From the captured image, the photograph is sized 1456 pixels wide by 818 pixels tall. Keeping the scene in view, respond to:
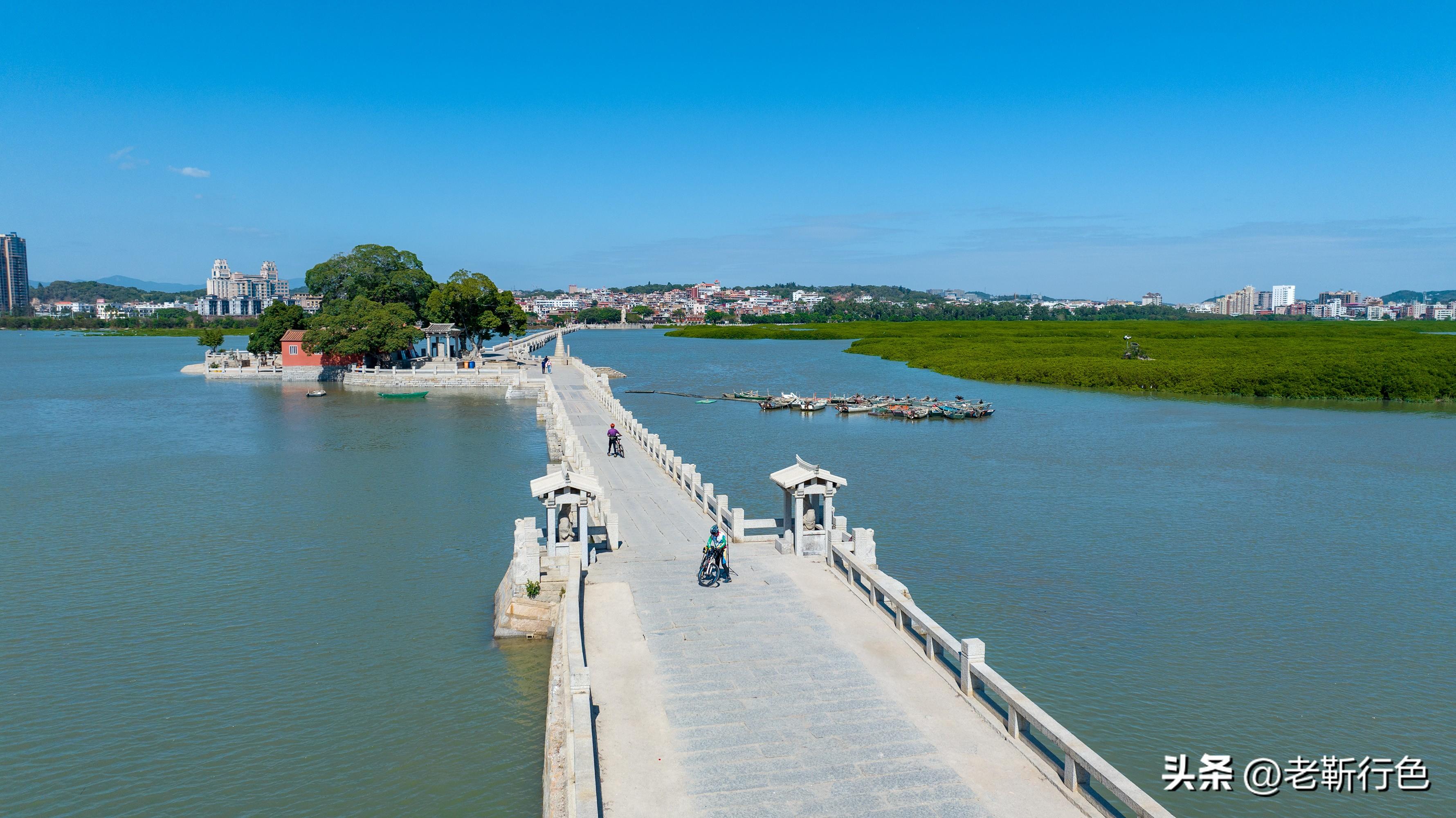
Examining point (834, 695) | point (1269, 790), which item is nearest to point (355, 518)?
point (834, 695)

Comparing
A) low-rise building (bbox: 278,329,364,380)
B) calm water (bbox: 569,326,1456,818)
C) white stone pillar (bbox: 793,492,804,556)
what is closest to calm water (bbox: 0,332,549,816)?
white stone pillar (bbox: 793,492,804,556)

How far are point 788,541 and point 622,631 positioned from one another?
5.14m

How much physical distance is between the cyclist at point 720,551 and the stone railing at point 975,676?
6.66ft

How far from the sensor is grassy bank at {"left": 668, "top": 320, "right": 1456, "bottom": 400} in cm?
6406

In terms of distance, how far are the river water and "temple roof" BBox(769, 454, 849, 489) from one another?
13.3 feet

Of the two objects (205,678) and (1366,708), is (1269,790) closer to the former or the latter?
(1366,708)

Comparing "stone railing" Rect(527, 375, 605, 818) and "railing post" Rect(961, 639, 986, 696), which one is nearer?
"stone railing" Rect(527, 375, 605, 818)

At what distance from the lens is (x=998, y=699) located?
460 inches

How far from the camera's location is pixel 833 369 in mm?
94375

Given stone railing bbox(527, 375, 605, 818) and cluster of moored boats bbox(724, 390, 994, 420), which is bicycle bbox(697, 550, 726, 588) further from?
cluster of moored boats bbox(724, 390, 994, 420)

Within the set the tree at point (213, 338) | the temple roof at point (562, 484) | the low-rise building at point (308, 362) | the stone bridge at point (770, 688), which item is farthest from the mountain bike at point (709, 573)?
the tree at point (213, 338)

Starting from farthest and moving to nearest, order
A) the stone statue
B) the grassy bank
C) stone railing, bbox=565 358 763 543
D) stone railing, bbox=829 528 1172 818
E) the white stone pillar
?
1. the grassy bank
2. stone railing, bbox=565 358 763 543
3. the stone statue
4. the white stone pillar
5. stone railing, bbox=829 528 1172 818

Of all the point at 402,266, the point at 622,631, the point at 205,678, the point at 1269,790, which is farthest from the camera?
the point at 402,266

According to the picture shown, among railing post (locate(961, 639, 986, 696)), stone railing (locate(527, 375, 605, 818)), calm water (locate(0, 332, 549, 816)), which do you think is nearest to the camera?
stone railing (locate(527, 375, 605, 818))
